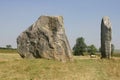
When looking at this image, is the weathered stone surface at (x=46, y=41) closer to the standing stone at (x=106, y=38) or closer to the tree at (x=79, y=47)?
the standing stone at (x=106, y=38)

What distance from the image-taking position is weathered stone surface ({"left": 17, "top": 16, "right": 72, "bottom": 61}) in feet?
77.5

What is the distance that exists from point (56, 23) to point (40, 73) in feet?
26.9

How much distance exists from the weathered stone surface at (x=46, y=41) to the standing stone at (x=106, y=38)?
10.2 m

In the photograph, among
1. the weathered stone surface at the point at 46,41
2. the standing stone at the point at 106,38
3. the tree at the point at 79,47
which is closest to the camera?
the weathered stone surface at the point at 46,41

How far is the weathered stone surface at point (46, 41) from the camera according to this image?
23.6 metres

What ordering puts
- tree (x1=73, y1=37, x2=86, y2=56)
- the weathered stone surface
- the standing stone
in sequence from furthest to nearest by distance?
→ tree (x1=73, y1=37, x2=86, y2=56)
the standing stone
the weathered stone surface

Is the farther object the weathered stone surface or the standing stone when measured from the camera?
the standing stone

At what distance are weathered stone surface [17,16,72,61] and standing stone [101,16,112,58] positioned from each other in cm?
1020

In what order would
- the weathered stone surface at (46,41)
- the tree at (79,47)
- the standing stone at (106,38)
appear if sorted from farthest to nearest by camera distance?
the tree at (79,47) → the standing stone at (106,38) → the weathered stone surface at (46,41)

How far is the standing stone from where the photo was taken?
111 ft

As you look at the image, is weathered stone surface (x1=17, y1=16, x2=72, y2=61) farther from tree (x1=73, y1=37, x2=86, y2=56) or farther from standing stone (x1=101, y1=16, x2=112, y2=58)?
tree (x1=73, y1=37, x2=86, y2=56)

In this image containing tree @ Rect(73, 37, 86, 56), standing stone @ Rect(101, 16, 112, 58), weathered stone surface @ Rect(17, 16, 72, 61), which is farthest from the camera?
tree @ Rect(73, 37, 86, 56)

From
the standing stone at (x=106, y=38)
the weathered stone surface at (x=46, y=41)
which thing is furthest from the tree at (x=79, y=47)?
the weathered stone surface at (x=46, y=41)

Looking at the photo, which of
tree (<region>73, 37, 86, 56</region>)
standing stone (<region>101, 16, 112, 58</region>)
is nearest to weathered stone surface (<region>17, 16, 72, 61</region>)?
standing stone (<region>101, 16, 112, 58</region>)
